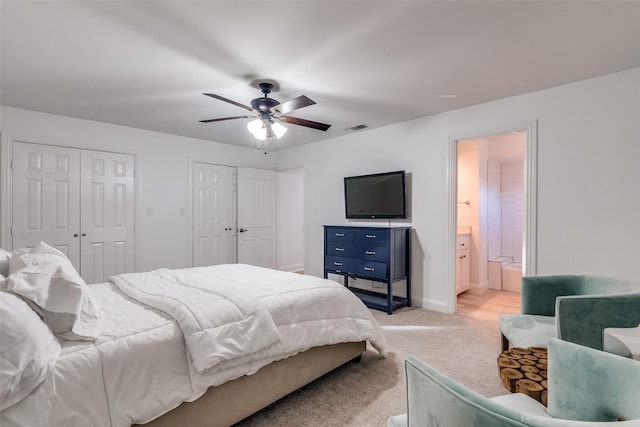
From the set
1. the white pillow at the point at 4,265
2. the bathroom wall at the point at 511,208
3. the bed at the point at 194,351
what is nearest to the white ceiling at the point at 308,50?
the white pillow at the point at 4,265

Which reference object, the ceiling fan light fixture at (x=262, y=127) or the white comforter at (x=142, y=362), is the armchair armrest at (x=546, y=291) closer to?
the white comforter at (x=142, y=362)

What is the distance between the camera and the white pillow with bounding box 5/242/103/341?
1.34 metres

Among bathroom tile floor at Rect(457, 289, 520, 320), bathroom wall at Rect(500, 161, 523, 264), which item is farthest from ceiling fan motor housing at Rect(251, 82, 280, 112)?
bathroom wall at Rect(500, 161, 523, 264)

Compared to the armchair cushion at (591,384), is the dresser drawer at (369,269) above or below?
below

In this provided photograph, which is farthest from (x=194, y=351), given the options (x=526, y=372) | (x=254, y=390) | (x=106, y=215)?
(x=106, y=215)

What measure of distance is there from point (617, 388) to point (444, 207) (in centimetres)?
293

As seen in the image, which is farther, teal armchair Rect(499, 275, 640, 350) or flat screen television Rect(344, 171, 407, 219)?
flat screen television Rect(344, 171, 407, 219)

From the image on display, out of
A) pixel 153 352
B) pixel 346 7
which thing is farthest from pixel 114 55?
pixel 153 352

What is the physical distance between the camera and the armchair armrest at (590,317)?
5.68ft

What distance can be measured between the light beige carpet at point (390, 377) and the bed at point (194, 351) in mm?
126

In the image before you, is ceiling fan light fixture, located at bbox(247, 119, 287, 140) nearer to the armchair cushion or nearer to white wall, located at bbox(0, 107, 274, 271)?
white wall, located at bbox(0, 107, 274, 271)

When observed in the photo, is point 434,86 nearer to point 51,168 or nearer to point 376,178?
point 376,178

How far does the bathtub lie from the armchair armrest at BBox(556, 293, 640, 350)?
3.23 metres

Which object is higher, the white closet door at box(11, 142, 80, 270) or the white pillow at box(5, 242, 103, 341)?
the white closet door at box(11, 142, 80, 270)
